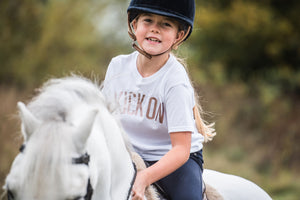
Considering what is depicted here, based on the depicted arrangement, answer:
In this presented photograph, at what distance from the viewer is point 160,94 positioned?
2.34m

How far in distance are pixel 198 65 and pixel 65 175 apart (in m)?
14.4

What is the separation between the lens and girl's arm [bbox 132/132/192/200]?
2023 mm

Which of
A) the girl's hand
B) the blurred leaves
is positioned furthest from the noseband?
the blurred leaves

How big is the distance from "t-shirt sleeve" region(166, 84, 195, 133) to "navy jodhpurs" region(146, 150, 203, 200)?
364 mm

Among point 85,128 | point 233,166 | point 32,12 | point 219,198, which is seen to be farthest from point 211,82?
point 85,128

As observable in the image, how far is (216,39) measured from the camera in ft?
49.1

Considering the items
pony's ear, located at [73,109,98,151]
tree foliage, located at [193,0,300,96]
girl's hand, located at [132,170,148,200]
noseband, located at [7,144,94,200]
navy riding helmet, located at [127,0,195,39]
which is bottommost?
girl's hand, located at [132,170,148,200]

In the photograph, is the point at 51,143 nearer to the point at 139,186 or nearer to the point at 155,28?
the point at 139,186

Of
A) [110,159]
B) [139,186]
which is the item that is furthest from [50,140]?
[139,186]

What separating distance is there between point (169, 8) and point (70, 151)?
1220mm

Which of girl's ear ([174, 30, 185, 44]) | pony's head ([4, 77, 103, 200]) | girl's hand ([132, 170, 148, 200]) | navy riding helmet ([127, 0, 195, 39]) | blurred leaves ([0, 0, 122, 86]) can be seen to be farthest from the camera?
blurred leaves ([0, 0, 122, 86])

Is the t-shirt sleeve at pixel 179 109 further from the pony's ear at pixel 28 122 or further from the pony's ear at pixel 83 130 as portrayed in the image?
the pony's ear at pixel 28 122

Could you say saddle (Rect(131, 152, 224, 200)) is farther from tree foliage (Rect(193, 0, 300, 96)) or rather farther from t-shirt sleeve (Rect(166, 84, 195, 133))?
tree foliage (Rect(193, 0, 300, 96))

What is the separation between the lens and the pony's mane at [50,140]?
1449 millimetres
